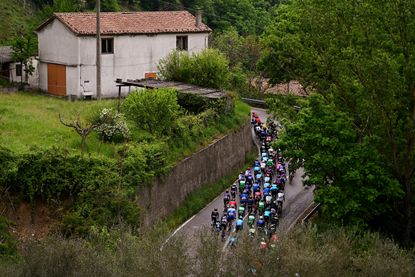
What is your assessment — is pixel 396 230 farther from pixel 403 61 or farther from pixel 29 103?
pixel 29 103

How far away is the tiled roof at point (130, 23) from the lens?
139ft

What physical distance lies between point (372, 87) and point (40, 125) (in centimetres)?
1375

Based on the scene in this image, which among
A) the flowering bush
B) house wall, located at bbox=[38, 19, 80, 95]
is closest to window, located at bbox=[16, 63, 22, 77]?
house wall, located at bbox=[38, 19, 80, 95]

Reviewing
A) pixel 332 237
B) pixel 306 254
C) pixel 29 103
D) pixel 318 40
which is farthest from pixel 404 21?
pixel 29 103

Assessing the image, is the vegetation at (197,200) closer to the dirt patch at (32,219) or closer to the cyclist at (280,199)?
the cyclist at (280,199)

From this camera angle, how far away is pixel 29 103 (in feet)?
121

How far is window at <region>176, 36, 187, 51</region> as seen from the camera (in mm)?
47125

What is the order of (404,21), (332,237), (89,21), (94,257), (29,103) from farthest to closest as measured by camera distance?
(89,21) → (29,103) → (404,21) → (332,237) → (94,257)

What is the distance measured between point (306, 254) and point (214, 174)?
1894 cm

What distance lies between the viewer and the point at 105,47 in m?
43.5

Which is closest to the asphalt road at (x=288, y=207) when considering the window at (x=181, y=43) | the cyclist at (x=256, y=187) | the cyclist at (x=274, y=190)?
the cyclist at (x=274, y=190)

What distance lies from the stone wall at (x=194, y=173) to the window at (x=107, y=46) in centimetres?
903

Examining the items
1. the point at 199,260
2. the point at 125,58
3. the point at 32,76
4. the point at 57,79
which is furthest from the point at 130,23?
the point at 199,260

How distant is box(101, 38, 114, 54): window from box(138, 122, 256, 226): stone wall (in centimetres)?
903
